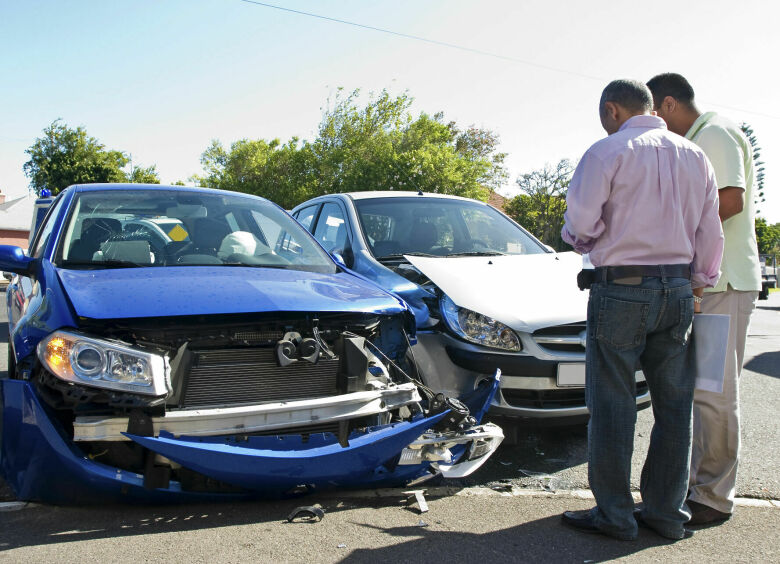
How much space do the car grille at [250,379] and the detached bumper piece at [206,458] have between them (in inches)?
6.7

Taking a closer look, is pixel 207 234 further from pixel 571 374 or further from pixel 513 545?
pixel 513 545

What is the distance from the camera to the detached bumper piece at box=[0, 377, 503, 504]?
252 centimetres

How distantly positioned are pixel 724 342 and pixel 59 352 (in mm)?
2723

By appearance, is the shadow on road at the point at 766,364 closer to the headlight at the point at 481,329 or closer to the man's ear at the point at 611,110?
the headlight at the point at 481,329

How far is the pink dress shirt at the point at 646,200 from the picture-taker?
2674 mm

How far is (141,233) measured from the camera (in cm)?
386

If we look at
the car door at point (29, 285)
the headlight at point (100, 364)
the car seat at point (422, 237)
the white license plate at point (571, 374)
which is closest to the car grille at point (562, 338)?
the white license plate at point (571, 374)

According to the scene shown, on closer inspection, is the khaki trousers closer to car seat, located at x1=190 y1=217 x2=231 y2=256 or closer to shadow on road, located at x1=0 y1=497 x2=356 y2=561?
shadow on road, located at x1=0 y1=497 x2=356 y2=561

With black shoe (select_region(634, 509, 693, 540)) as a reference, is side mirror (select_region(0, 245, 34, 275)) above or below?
above

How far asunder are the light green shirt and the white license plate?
2.82ft

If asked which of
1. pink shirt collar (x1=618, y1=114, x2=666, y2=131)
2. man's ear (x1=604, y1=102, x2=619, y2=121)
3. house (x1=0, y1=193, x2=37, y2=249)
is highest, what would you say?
man's ear (x1=604, y1=102, x2=619, y2=121)

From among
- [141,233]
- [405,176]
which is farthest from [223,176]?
[141,233]

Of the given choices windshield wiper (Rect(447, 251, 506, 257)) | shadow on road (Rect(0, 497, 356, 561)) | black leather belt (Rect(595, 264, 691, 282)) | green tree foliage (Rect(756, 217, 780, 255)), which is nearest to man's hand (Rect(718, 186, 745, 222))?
black leather belt (Rect(595, 264, 691, 282))

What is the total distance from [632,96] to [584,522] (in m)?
1.87
